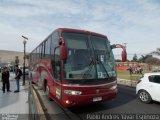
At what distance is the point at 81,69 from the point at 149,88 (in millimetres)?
4010

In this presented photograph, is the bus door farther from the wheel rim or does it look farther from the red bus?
the wheel rim

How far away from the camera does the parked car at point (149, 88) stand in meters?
9.20

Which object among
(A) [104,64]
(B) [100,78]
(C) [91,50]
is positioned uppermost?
(C) [91,50]

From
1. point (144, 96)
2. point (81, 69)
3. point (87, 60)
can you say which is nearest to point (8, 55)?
point (144, 96)

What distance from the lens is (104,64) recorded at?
8047 mm

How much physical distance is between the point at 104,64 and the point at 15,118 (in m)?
3.78

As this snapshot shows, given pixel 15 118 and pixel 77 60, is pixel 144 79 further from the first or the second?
pixel 15 118

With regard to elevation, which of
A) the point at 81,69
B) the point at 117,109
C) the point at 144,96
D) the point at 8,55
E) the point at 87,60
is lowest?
the point at 117,109

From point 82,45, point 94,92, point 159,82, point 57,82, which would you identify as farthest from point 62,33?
point 159,82

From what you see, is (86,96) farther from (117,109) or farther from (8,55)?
(8,55)

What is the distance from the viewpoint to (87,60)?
25.2 ft

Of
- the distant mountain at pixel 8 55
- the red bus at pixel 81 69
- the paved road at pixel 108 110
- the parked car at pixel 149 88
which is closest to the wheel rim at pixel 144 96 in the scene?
the parked car at pixel 149 88

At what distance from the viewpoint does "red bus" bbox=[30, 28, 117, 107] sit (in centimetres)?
726

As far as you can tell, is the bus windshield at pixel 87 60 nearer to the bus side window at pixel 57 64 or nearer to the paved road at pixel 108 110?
the bus side window at pixel 57 64
